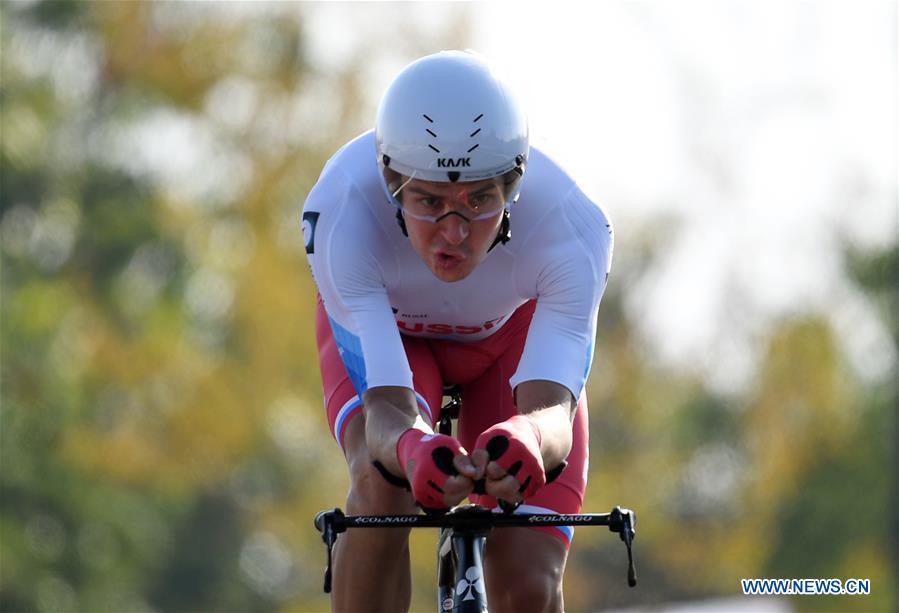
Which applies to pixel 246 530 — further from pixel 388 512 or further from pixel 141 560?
pixel 388 512

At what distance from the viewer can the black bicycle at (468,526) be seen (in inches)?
235

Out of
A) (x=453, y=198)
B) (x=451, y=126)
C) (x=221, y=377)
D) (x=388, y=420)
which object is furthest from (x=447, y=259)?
(x=221, y=377)

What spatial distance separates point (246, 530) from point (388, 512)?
2611 centimetres

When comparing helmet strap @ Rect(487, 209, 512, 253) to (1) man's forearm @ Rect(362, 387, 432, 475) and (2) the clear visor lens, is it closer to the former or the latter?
(2) the clear visor lens

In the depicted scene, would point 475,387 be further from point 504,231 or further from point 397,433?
point 397,433

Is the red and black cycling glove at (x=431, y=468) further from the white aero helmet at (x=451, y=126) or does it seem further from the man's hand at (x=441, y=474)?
the white aero helmet at (x=451, y=126)

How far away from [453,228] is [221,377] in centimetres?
2507

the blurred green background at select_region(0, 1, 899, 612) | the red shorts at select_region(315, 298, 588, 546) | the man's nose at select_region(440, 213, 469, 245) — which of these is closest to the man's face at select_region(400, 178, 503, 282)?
the man's nose at select_region(440, 213, 469, 245)

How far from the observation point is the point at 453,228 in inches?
257

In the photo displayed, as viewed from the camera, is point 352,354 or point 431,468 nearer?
point 431,468

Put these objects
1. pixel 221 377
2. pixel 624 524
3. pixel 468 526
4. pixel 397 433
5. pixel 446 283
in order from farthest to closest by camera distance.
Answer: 1. pixel 221 377
2. pixel 446 283
3. pixel 397 433
4. pixel 468 526
5. pixel 624 524

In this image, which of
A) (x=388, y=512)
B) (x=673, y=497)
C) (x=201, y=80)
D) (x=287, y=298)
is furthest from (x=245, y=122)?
(x=388, y=512)

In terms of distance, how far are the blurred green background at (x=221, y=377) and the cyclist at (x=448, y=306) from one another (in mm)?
20846

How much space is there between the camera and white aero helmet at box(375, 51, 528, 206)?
255 inches
